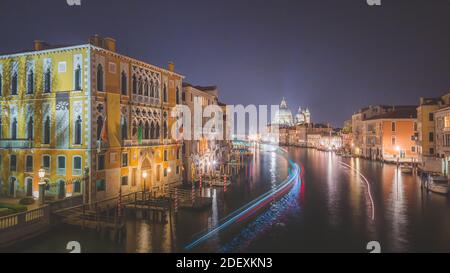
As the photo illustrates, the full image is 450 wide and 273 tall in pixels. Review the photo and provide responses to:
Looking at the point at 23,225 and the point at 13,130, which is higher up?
the point at 13,130

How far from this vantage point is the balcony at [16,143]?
25594 millimetres

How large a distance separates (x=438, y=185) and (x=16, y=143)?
38.7 m

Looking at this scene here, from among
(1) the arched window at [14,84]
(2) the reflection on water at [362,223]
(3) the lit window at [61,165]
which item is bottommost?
(2) the reflection on water at [362,223]

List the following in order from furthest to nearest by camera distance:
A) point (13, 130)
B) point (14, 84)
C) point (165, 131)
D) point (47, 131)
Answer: point (165, 131) → point (13, 130) → point (14, 84) → point (47, 131)

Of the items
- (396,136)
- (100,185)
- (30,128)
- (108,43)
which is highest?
(108,43)

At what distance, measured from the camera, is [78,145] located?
23.8 m

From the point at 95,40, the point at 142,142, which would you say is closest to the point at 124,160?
the point at 142,142

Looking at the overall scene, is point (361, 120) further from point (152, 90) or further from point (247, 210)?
point (152, 90)

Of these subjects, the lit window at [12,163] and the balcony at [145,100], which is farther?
the balcony at [145,100]

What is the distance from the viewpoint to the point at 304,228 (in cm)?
2084

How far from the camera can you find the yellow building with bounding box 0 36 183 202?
23781 millimetres

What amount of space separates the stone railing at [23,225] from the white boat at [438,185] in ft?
111

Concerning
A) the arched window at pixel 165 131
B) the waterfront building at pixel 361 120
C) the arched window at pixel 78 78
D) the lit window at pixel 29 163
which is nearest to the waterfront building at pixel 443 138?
the arched window at pixel 165 131

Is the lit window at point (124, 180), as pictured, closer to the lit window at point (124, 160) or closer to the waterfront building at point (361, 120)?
the lit window at point (124, 160)
